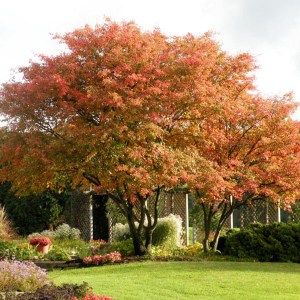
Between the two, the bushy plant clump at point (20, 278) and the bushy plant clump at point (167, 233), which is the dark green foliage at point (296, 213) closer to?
the bushy plant clump at point (167, 233)

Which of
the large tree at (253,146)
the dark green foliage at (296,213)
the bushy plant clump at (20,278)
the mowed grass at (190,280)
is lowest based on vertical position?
the mowed grass at (190,280)

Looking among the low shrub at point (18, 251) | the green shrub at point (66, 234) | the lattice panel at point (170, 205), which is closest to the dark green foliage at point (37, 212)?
the green shrub at point (66, 234)

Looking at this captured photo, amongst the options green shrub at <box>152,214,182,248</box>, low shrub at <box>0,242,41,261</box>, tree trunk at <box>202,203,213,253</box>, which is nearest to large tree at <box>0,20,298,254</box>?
tree trunk at <box>202,203,213,253</box>

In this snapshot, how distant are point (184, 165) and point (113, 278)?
3.73 metres

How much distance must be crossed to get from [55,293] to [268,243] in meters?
8.34

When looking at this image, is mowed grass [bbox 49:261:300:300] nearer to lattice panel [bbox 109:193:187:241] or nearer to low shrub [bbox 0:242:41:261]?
low shrub [bbox 0:242:41:261]

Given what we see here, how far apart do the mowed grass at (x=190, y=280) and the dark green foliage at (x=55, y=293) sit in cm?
102

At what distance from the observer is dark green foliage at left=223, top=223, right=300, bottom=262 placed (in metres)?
14.4

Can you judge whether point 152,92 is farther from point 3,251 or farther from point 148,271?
point 3,251

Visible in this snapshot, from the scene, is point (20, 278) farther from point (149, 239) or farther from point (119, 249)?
point (119, 249)

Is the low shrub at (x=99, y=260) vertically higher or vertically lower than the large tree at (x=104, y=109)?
lower

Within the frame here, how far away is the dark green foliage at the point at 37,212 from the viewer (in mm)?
22062

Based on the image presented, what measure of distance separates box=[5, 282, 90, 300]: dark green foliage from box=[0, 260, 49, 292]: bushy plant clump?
318 mm

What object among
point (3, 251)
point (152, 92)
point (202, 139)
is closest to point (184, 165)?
point (202, 139)
